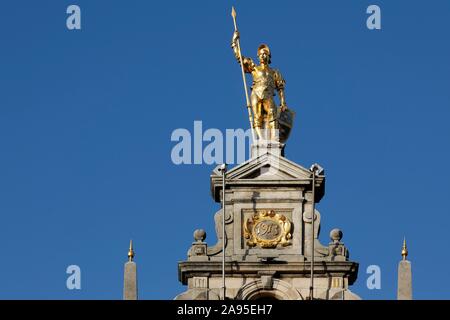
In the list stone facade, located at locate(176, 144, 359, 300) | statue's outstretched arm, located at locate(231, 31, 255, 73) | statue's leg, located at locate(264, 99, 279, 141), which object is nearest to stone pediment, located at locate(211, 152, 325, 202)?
stone facade, located at locate(176, 144, 359, 300)

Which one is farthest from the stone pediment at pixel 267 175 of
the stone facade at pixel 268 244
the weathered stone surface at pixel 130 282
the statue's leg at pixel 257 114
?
the weathered stone surface at pixel 130 282

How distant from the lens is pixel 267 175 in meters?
155

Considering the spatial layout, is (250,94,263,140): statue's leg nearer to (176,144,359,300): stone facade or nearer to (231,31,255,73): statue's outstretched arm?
(176,144,359,300): stone facade

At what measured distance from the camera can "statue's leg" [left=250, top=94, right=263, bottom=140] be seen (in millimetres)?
156000

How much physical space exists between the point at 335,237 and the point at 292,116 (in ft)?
18.3

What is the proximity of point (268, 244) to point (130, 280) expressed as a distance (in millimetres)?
5331

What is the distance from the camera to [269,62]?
517ft

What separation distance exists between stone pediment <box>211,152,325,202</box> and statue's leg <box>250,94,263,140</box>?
1468 millimetres

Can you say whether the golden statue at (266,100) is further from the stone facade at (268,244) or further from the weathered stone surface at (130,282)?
the weathered stone surface at (130,282)
